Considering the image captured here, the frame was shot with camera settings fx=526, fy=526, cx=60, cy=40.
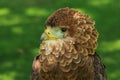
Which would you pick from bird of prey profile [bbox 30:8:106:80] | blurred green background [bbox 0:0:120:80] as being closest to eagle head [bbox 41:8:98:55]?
bird of prey profile [bbox 30:8:106:80]

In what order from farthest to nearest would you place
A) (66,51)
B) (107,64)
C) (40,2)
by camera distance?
(40,2)
(107,64)
(66,51)

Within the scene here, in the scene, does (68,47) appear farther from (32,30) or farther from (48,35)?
(32,30)

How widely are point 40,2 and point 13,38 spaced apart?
117 cm

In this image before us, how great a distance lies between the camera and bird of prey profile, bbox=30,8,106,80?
17.7 feet

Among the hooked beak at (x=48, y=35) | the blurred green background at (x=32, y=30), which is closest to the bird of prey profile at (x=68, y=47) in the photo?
the hooked beak at (x=48, y=35)

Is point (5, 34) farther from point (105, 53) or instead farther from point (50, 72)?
point (50, 72)

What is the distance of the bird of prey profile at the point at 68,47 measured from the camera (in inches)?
213

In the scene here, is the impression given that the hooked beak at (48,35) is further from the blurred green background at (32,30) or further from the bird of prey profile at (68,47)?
the blurred green background at (32,30)

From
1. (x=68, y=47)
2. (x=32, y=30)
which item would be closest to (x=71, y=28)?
(x=68, y=47)

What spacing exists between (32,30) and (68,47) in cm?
373

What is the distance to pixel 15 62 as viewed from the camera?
27.5 ft

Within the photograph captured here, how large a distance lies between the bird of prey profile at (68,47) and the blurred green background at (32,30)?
8.05ft

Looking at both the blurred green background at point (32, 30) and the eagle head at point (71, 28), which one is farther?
the blurred green background at point (32, 30)

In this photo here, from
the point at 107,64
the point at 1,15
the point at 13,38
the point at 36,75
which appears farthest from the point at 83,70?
the point at 1,15
